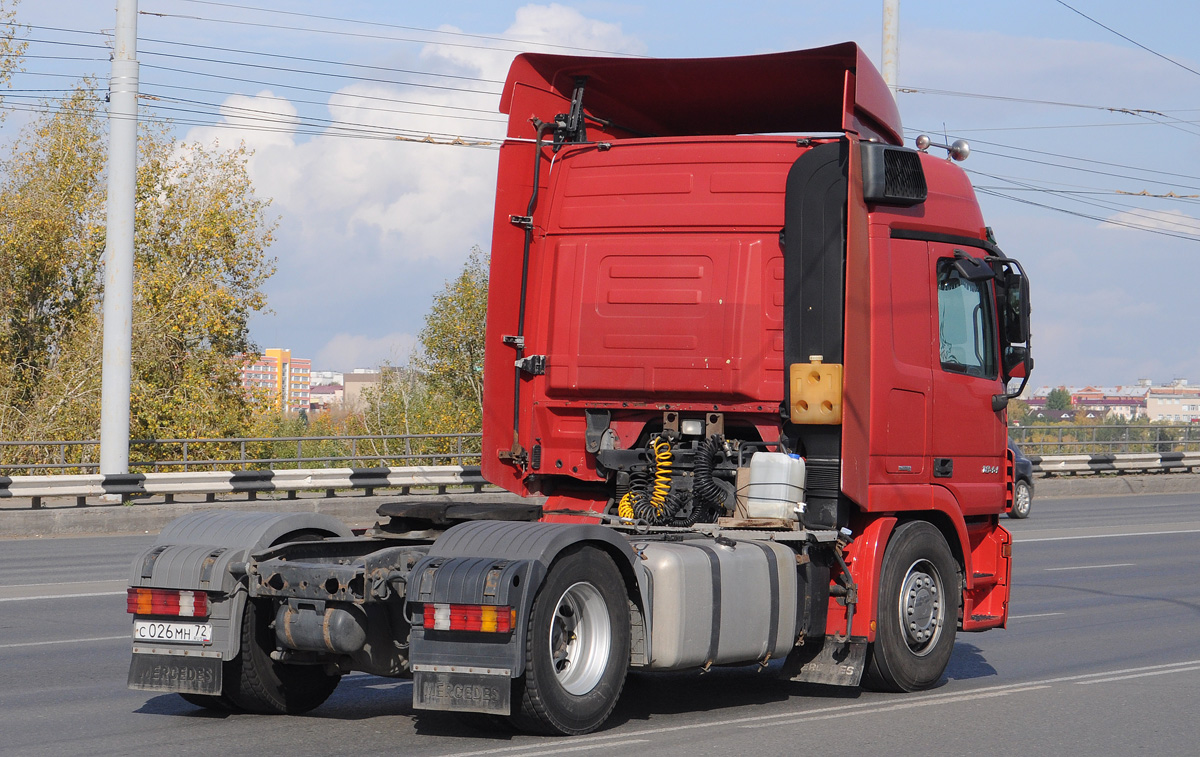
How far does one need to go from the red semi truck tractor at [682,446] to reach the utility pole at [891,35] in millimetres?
14620

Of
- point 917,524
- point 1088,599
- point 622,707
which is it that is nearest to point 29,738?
point 622,707

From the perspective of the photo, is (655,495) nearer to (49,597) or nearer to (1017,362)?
(1017,362)

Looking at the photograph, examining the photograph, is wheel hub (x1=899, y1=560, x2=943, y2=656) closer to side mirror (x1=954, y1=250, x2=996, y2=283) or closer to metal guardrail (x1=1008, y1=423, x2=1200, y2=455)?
side mirror (x1=954, y1=250, x2=996, y2=283)

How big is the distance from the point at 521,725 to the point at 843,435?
2606 millimetres

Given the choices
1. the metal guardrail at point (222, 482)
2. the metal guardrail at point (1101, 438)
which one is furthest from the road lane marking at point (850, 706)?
the metal guardrail at point (1101, 438)

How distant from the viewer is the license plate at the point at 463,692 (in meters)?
5.98

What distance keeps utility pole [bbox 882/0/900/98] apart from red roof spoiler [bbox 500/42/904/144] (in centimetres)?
1467

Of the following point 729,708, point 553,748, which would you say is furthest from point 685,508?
point 553,748

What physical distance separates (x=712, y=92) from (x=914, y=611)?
367cm

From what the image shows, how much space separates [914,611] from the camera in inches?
327

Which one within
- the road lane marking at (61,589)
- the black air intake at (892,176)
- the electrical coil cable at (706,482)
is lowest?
the road lane marking at (61,589)

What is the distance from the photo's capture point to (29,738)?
21.5 ft

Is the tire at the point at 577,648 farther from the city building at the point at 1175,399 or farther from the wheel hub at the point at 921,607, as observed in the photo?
the city building at the point at 1175,399

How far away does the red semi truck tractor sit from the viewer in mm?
6457
